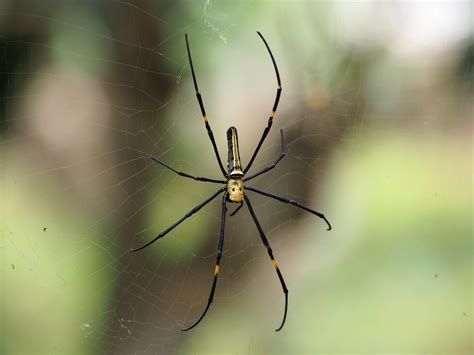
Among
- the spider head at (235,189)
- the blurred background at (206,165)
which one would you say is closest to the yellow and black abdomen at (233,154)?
the spider head at (235,189)

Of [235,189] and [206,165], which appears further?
[206,165]

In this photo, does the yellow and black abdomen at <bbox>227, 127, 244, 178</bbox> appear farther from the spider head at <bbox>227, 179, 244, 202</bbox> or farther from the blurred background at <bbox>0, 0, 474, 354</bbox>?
the blurred background at <bbox>0, 0, 474, 354</bbox>

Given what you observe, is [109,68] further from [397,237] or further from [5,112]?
[397,237]

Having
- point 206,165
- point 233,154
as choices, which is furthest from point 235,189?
point 206,165

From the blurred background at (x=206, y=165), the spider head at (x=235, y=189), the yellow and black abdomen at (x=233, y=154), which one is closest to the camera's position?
the yellow and black abdomen at (x=233, y=154)

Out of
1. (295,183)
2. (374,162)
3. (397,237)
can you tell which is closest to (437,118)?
(374,162)

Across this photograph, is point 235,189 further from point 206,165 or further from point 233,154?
point 206,165

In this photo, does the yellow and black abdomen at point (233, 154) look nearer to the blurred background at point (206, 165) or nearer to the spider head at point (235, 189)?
the spider head at point (235, 189)
